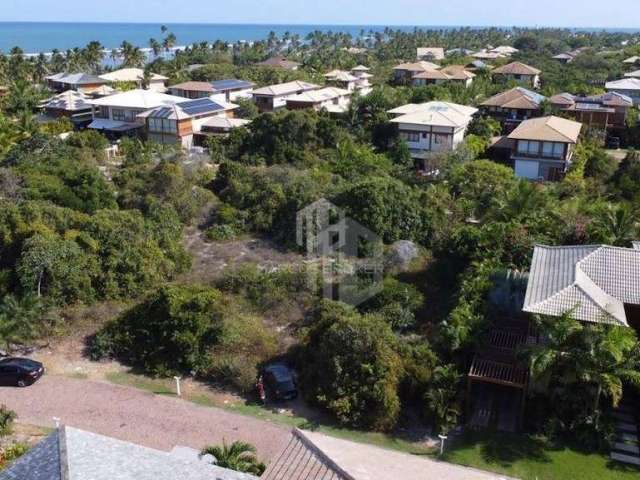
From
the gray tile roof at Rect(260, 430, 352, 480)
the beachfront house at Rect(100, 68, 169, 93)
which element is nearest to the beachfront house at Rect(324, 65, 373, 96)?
the beachfront house at Rect(100, 68, 169, 93)

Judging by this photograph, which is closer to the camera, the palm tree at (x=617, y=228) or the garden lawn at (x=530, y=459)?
the garden lawn at (x=530, y=459)

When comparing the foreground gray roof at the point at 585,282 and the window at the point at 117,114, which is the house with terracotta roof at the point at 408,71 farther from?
the foreground gray roof at the point at 585,282

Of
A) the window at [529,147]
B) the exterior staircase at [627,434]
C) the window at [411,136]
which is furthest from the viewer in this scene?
the window at [411,136]

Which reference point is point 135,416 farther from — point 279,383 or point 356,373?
point 356,373

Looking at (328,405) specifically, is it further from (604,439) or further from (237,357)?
(604,439)

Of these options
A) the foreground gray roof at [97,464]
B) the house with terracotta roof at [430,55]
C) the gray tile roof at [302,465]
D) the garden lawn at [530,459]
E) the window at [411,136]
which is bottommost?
the garden lawn at [530,459]

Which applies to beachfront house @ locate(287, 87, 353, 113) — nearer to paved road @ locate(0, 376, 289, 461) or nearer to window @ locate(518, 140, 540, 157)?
window @ locate(518, 140, 540, 157)

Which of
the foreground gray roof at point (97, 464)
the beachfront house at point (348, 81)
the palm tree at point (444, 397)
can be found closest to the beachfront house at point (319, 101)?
the beachfront house at point (348, 81)

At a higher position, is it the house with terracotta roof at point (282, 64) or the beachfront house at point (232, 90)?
the house with terracotta roof at point (282, 64)
